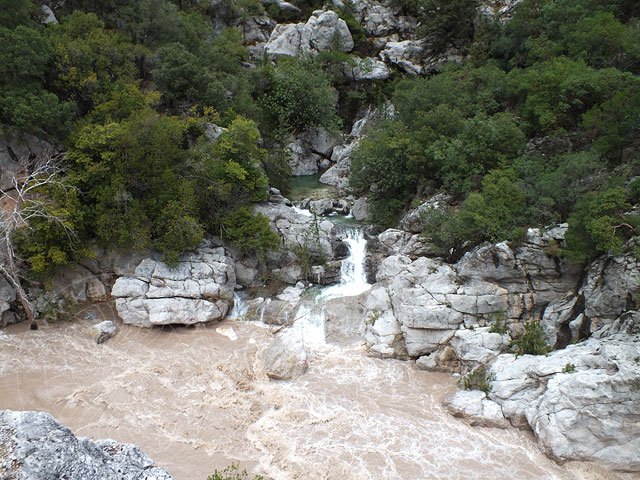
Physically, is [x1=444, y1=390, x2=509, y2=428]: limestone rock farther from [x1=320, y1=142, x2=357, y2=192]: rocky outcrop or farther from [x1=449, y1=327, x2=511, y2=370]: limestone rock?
[x1=320, y1=142, x2=357, y2=192]: rocky outcrop

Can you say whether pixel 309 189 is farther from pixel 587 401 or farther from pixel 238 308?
pixel 587 401

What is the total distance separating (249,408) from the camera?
1305 cm

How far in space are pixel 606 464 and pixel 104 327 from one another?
16.6 m

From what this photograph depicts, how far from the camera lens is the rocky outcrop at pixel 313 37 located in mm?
38875

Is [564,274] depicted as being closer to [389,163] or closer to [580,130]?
[580,130]

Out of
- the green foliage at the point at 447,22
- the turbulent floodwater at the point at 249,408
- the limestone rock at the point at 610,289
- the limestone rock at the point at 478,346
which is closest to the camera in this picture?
the turbulent floodwater at the point at 249,408

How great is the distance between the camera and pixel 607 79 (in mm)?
18359

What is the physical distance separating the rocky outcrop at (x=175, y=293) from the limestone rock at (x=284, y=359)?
11.1 ft

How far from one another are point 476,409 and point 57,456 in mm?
11051

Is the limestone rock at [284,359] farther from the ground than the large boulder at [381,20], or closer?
closer

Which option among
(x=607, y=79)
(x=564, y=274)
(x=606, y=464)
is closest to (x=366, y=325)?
(x=564, y=274)

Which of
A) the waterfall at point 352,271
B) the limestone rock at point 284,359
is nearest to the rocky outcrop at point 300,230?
the waterfall at point 352,271

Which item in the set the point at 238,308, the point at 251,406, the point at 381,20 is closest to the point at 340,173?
the point at 238,308

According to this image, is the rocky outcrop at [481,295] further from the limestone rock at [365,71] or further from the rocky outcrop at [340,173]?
the limestone rock at [365,71]
